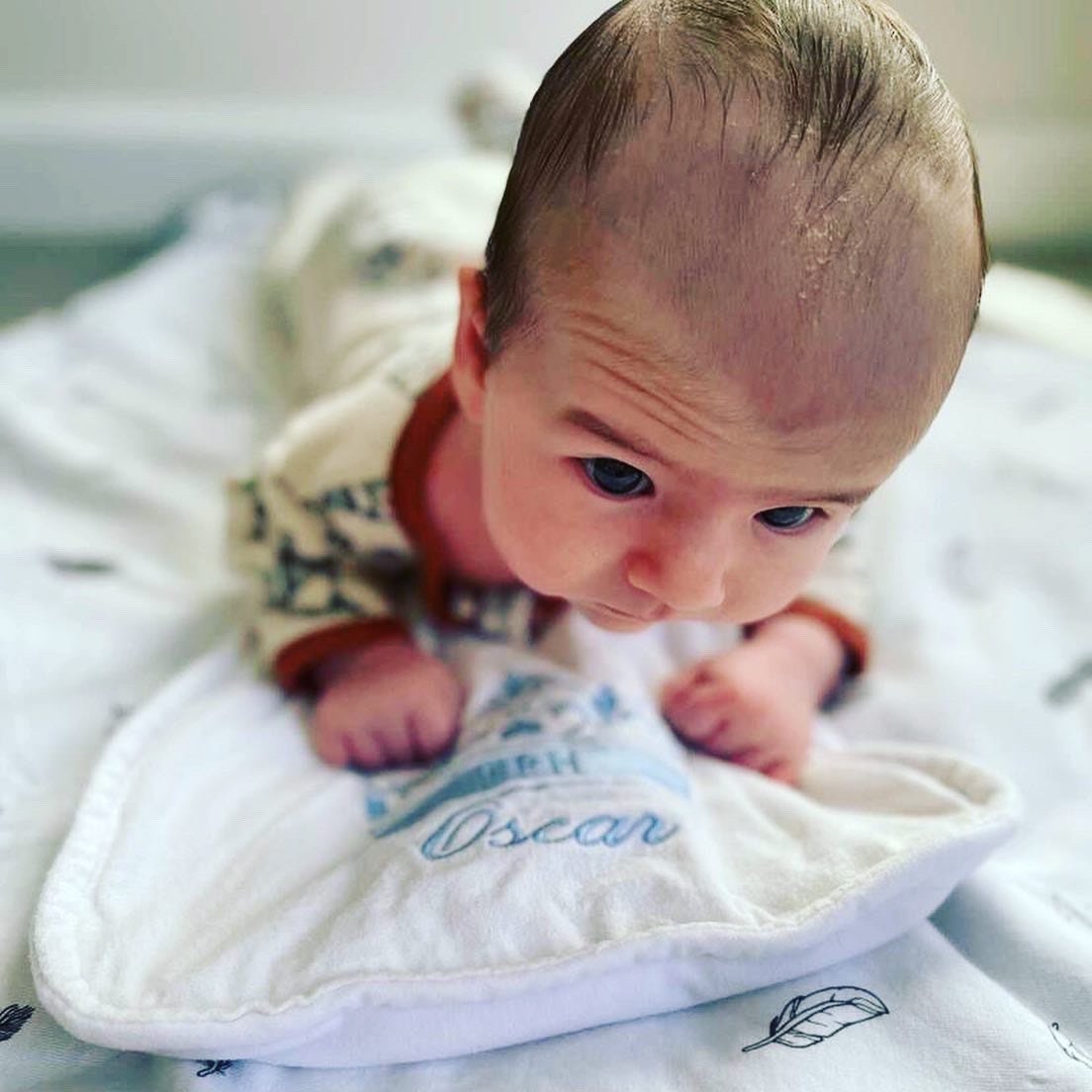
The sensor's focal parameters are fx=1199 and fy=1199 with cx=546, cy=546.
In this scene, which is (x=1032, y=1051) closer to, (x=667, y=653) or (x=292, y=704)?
(x=667, y=653)

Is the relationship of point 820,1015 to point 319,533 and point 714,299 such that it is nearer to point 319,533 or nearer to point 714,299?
point 714,299

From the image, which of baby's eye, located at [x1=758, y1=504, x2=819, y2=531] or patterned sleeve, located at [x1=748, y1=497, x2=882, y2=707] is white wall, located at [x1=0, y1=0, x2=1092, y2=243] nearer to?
patterned sleeve, located at [x1=748, y1=497, x2=882, y2=707]

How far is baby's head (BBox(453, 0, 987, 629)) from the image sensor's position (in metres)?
0.44

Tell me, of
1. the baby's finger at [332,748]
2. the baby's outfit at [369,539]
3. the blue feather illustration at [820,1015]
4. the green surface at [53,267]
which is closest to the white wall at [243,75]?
the green surface at [53,267]

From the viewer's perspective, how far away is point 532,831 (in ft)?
1.80

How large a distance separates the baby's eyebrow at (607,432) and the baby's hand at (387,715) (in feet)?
0.76

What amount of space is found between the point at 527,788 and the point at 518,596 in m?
0.20

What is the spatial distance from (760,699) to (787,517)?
0.61 feet

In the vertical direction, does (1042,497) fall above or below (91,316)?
above

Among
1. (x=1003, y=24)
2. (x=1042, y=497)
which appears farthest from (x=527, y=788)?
(x=1003, y=24)

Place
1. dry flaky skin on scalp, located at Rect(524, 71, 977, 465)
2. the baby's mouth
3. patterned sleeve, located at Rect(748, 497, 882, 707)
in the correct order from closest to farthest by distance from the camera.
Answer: dry flaky skin on scalp, located at Rect(524, 71, 977, 465), the baby's mouth, patterned sleeve, located at Rect(748, 497, 882, 707)

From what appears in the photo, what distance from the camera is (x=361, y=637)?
73cm

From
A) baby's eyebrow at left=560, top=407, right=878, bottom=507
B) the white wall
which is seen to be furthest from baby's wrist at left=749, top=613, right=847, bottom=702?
the white wall

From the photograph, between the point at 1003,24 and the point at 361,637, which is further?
the point at 1003,24
